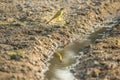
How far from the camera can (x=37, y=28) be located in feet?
66.9

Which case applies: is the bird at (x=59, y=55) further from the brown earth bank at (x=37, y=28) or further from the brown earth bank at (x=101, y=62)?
the brown earth bank at (x=101, y=62)

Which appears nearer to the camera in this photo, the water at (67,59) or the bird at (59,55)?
the water at (67,59)

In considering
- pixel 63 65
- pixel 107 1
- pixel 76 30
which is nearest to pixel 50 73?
pixel 63 65

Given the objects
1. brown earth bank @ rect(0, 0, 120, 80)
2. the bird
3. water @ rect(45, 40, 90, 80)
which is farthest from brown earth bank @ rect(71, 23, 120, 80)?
the bird

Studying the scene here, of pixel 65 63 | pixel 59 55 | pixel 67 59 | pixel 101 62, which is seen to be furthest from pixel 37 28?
pixel 101 62

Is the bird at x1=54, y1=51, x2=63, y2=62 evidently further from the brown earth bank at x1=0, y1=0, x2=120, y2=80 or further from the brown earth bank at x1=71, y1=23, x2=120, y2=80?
the brown earth bank at x1=71, y1=23, x2=120, y2=80

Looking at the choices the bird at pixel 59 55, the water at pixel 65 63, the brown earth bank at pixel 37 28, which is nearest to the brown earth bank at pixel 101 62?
the brown earth bank at pixel 37 28

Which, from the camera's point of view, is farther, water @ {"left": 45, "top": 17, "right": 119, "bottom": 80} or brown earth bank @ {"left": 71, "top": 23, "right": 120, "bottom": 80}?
water @ {"left": 45, "top": 17, "right": 119, "bottom": 80}

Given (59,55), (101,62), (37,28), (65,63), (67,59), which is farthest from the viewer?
(37,28)

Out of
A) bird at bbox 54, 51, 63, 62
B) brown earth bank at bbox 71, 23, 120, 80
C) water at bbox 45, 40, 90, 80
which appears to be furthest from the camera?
bird at bbox 54, 51, 63, 62

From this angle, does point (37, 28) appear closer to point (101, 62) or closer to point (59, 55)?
point (59, 55)

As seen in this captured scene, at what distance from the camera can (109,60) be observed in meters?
16.6

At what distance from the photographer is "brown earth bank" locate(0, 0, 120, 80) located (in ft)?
52.8

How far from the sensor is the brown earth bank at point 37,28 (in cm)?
1609
